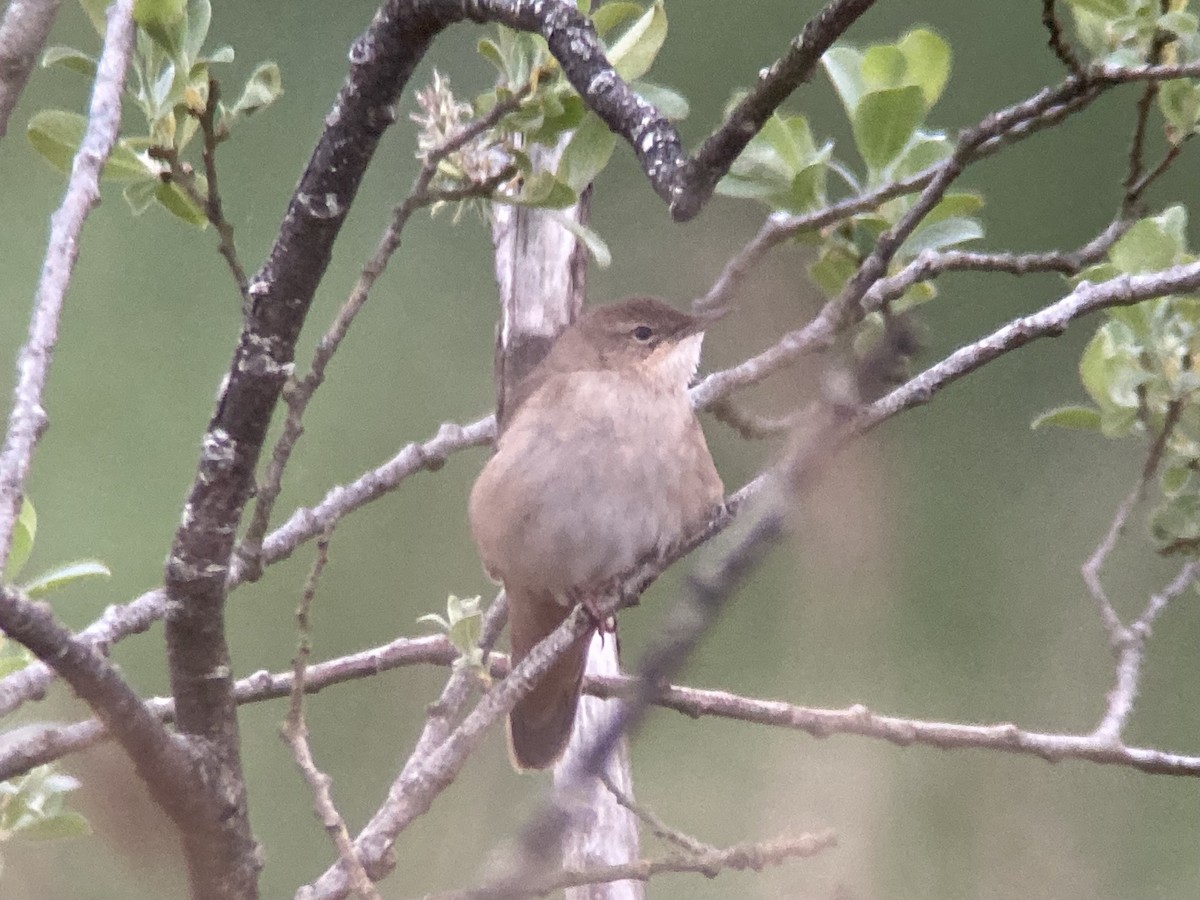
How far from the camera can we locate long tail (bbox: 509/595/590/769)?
2354 mm

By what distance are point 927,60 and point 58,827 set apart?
1.20 metres

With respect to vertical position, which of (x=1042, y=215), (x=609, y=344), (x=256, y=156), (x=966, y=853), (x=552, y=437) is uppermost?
(x=256, y=156)

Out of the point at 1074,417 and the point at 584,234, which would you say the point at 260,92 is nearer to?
the point at 584,234

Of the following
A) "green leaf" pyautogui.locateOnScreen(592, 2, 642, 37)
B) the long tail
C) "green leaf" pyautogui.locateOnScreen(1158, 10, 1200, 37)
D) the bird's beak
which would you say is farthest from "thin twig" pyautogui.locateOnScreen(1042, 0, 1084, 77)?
the long tail

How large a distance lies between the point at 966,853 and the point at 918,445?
3.93 ft

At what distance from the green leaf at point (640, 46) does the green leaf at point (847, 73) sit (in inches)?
11.8

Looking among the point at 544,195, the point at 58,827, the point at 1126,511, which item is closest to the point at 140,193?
the point at 544,195

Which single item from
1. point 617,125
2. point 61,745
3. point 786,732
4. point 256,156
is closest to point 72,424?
point 256,156

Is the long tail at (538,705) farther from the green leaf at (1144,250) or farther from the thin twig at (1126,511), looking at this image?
the green leaf at (1144,250)

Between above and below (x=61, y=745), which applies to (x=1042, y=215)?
above

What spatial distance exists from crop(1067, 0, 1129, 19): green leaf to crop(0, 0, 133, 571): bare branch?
908 mm

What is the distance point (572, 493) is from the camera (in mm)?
2322

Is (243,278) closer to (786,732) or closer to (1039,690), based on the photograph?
(786,732)

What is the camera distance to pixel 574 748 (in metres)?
2.26
